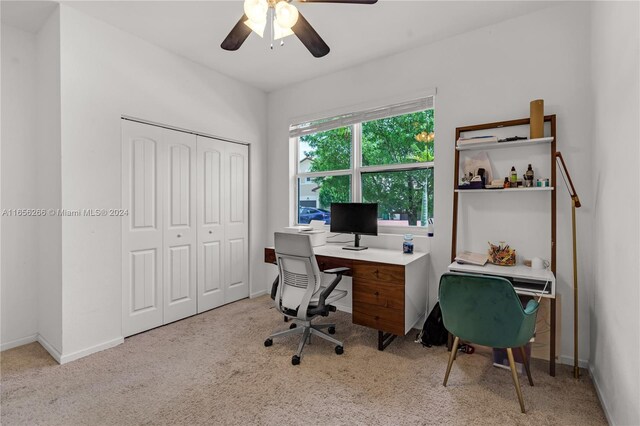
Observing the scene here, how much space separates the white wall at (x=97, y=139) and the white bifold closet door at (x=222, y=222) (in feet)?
2.07

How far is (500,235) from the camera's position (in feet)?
8.55

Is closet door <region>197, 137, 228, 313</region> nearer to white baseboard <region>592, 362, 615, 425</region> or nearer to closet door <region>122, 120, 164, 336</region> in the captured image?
closet door <region>122, 120, 164, 336</region>

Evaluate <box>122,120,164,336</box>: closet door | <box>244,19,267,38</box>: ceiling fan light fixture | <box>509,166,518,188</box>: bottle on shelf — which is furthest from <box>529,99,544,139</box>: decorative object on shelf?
<box>122,120,164,336</box>: closet door

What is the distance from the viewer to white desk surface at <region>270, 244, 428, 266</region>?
2570 millimetres

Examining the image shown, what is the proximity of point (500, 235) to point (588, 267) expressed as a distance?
0.61 metres

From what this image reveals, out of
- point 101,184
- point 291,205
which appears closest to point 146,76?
point 101,184

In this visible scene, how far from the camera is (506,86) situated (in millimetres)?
2578

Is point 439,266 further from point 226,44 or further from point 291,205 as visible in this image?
point 226,44

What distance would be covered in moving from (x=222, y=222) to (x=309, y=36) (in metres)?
2.40

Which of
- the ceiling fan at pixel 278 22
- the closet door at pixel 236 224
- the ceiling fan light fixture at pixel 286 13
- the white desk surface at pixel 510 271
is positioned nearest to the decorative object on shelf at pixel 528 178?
the white desk surface at pixel 510 271

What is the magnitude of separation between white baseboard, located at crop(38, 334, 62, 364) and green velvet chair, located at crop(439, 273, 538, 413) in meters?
2.98

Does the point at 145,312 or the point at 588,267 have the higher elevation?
the point at 588,267

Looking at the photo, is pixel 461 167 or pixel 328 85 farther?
pixel 328 85

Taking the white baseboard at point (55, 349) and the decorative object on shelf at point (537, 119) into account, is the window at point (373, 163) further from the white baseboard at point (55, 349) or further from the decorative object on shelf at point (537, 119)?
the white baseboard at point (55, 349)
